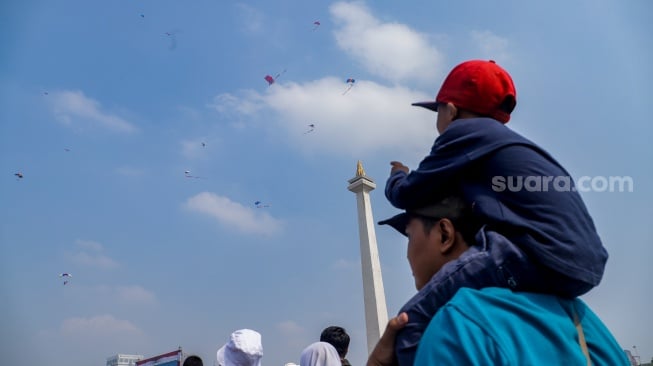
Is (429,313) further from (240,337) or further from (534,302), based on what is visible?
(240,337)

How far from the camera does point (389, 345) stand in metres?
1.28

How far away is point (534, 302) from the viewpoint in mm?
1190

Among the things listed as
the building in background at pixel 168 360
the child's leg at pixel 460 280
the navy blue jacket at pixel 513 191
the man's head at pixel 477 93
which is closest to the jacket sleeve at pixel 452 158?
the navy blue jacket at pixel 513 191

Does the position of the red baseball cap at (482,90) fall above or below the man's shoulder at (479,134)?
above

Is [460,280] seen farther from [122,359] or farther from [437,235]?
[122,359]

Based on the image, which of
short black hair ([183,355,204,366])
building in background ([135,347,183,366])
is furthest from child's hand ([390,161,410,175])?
building in background ([135,347,183,366])

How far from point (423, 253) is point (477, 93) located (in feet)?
1.74

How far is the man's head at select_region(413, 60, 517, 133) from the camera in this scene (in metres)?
1.65

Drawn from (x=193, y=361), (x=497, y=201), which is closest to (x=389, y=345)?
(x=497, y=201)

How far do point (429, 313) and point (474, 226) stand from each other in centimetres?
31

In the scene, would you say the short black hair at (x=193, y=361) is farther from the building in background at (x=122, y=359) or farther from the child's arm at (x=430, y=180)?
the building in background at (x=122, y=359)

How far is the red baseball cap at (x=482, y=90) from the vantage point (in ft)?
5.41

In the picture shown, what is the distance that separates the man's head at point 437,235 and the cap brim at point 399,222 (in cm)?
4

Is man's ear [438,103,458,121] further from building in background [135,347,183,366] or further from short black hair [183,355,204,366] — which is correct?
building in background [135,347,183,366]
